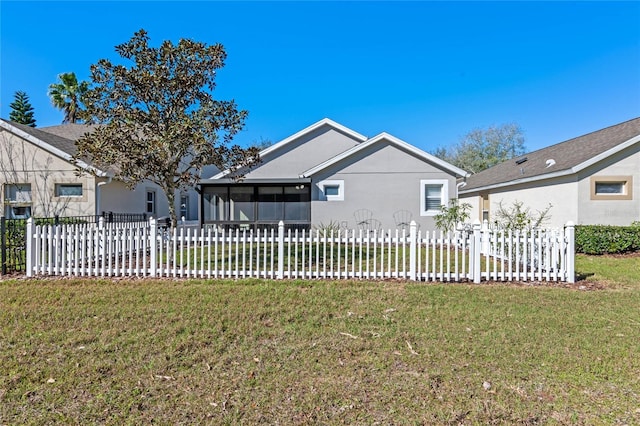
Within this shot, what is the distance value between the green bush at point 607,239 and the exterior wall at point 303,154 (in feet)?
36.1

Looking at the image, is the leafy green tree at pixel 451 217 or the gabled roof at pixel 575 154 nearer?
the gabled roof at pixel 575 154

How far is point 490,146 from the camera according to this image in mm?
40750

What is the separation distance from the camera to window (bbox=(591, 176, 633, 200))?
475 inches

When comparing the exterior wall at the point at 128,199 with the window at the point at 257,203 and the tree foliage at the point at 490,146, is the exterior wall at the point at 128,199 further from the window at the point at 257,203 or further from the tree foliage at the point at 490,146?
the tree foliage at the point at 490,146

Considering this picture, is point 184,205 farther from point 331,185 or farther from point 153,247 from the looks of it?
point 153,247

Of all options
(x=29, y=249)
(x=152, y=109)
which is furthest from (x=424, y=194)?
(x=29, y=249)

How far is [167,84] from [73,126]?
17.6 m

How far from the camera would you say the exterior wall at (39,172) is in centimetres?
1442

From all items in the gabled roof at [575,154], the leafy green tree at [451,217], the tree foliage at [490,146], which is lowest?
the leafy green tree at [451,217]

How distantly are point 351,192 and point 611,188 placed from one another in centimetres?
961

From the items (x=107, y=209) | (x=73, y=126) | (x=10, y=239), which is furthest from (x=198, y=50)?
(x=73, y=126)

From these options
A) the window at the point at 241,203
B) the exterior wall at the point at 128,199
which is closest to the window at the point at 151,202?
the exterior wall at the point at 128,199

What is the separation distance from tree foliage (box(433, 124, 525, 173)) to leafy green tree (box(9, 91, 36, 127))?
5066cm

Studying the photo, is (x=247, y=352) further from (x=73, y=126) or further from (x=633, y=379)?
(x=73, y=126)
